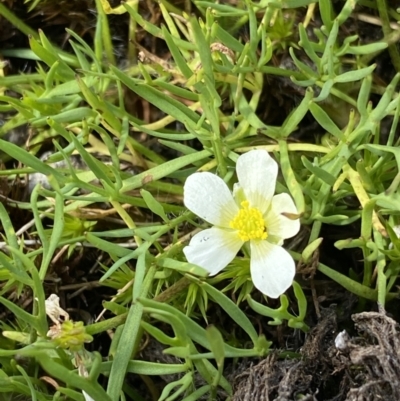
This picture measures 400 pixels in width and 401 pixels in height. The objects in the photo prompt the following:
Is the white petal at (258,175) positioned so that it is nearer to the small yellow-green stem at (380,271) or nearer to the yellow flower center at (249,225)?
the yellow flower center at (249,225)

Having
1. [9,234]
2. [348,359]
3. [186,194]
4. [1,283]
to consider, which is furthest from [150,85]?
[348,359]

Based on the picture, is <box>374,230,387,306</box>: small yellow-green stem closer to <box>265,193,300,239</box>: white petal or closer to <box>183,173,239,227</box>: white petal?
<box>265,193,300,239</box>: white petal

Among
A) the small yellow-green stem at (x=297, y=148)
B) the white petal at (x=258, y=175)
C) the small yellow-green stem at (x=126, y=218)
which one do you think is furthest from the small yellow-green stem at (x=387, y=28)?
the small yellow-green stem at (x=126, y=218)

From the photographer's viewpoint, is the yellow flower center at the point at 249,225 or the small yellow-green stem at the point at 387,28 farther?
the small yellow-green stem at the point at 387,28

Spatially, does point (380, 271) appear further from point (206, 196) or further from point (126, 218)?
point (126, 218)

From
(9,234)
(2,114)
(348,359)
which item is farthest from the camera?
(2,114)

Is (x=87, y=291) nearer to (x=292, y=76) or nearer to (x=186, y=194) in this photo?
(x=186, y=194)

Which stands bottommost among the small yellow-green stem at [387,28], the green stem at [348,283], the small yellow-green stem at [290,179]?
the green stem at [348,283]
